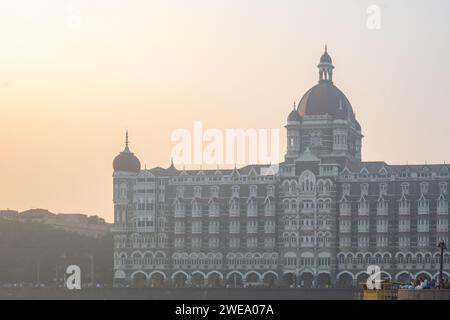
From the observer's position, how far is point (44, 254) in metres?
182

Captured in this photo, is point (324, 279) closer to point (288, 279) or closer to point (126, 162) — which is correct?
point (288, 279)

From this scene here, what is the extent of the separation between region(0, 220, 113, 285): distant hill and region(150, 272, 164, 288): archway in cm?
534

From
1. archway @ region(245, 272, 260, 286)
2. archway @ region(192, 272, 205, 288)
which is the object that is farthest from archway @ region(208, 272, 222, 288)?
archway @ region(245, 272, 260, 286)

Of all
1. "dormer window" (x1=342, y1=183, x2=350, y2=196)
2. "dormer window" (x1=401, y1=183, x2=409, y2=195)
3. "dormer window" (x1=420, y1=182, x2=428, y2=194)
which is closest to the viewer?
"dormer window" (x1=420, y1=182, x2=428, y2=194)

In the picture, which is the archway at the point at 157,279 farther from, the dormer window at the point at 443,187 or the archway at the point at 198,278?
the dormer window at the point at 443,187

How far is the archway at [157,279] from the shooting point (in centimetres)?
17432

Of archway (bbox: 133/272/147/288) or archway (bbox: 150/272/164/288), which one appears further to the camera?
archway (bbox: 133/272/147/288)

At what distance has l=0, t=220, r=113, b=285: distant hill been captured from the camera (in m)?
178

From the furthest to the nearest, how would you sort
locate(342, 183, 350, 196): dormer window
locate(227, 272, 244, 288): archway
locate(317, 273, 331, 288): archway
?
locate(227, 272, 244, 288): archway < locate(317, 273, 331, 288): archway < locate(342, 183, 350, 196): dormer window

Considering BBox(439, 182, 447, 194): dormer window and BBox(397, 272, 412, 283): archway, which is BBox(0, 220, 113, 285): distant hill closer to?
BBox(397, 272, 412, 283): archway

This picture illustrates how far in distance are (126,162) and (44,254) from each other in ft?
41.5

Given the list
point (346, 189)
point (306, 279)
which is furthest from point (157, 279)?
point (346, 189)
